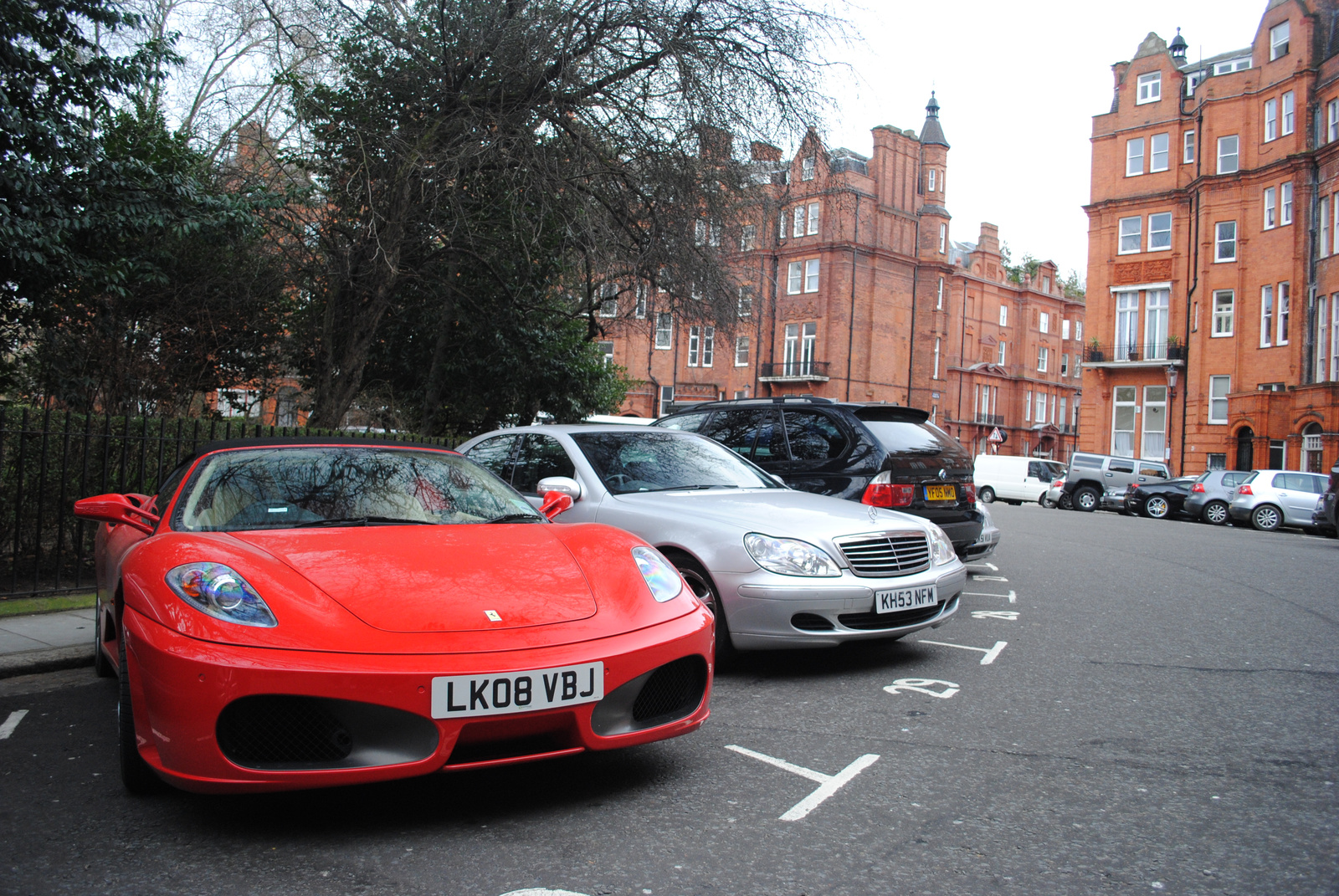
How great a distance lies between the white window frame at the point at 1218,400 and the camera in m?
38.7

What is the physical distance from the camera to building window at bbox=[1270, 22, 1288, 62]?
120 ft

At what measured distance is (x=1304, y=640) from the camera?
687cm

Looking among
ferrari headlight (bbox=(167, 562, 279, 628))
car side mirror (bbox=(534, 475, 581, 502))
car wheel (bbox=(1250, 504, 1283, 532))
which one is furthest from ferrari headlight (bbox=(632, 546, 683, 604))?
car wheel (bbox=(1250, 504, 1283, 532))

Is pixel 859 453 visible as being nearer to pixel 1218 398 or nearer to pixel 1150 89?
pixel 1218 398

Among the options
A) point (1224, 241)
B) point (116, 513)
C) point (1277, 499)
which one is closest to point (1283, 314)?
point (1224, 241)

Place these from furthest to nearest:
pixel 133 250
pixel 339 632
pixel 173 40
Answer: pixel 133 250
pixel 173 40
pixel 339 632

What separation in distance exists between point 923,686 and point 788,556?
1.02 metres

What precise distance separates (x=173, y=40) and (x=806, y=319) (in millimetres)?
47366

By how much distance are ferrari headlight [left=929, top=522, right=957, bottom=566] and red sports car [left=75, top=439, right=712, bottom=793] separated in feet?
7.90

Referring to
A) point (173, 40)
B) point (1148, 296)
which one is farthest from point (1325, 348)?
point (173, 40)

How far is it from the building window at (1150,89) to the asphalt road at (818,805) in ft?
145

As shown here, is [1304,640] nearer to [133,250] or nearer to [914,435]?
[914,435]

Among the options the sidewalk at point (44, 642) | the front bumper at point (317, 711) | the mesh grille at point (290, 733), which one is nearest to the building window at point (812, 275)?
the sidewalk at point (44, 642)

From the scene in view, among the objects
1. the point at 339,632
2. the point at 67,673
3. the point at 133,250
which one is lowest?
the point at 67,673
